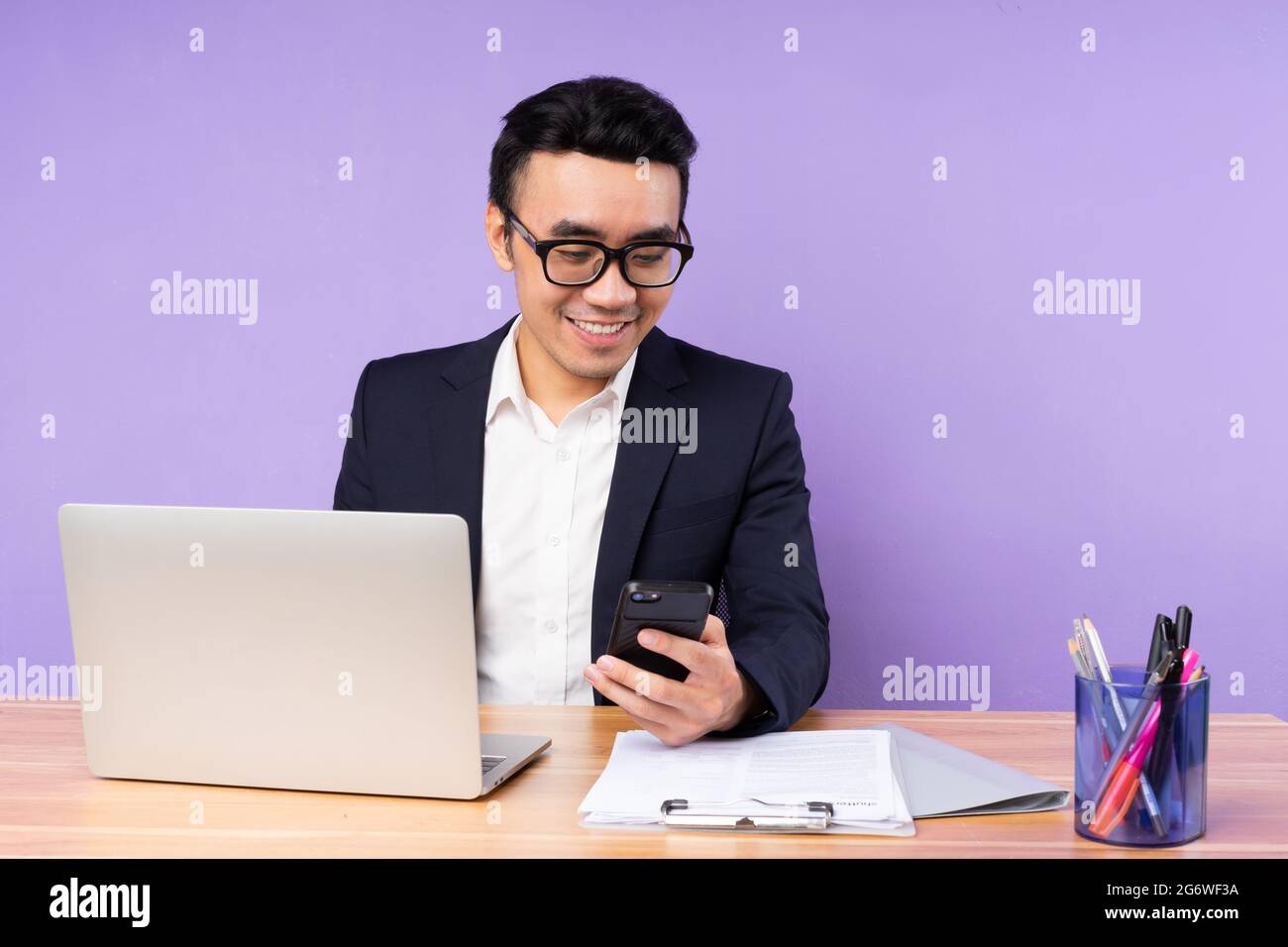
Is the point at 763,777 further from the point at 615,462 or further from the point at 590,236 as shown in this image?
the point at 590,236

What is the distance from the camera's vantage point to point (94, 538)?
3.86 feet

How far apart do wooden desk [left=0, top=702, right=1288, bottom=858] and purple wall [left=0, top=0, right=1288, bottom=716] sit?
117cm

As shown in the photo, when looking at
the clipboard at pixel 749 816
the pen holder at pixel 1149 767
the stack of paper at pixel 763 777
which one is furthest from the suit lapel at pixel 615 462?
the pen holder at pixel 1149 767

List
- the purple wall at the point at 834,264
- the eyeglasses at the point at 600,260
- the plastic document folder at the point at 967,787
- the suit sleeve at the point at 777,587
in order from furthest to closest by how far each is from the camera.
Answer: the purple wall at the point at 834,264, the eyeglasses at the point at 600,260, the suit sleeve at the point at 777,587, the plastic document folder at the point at 967,787

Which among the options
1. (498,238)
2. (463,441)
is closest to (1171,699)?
(463,441)

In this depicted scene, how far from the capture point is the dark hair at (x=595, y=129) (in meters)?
1.84

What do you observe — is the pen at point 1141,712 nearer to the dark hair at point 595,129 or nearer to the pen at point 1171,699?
the pen at point 1171,699

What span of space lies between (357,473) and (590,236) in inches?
25.1

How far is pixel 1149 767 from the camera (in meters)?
1.06

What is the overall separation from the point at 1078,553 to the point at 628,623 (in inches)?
65.5

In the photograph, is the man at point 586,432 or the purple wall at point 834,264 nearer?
the man at point 586,432

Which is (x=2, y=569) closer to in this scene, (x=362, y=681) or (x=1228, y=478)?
(x=362, y=681)

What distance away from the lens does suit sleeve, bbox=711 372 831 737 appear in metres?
1.45

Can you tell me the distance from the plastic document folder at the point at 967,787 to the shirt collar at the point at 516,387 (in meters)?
0.88
